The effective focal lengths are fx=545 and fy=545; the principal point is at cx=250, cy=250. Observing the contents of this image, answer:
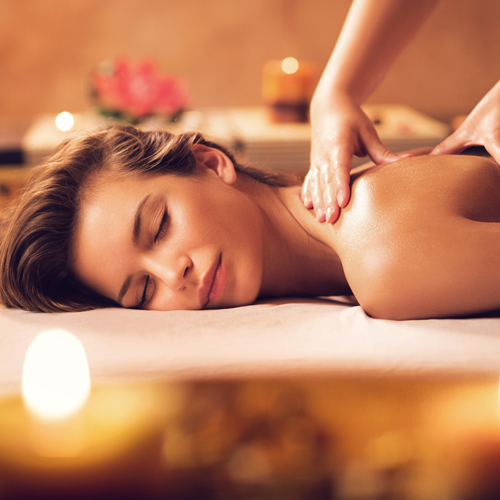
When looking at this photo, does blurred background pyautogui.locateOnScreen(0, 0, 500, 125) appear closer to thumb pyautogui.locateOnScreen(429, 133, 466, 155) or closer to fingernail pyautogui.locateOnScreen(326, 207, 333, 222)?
thumb pyautogui.locateOnScreen(429, 133, 466, 155)

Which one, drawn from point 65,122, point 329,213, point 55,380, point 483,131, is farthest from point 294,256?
point 65,122

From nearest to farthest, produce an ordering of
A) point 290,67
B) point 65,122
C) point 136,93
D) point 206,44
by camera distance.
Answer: point 136,93, point 290,67, point 65,122, point 206,44

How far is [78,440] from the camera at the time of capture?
0.80 ft

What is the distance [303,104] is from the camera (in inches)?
101

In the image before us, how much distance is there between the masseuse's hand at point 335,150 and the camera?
88 cm

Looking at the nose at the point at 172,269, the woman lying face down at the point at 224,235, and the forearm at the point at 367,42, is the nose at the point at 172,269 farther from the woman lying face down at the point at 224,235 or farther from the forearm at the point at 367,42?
the forearm at the point at 367,42

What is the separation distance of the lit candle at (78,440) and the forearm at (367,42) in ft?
3.01

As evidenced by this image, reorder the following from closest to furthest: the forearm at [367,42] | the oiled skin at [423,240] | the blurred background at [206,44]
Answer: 1. the oiled skin at [423,240]
2. the forearm at [367,42]
3. the blurred background at [206,44]

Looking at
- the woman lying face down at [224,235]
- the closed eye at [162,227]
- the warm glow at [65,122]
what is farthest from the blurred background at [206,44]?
the closed eye at [162,227]

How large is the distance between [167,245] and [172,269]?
4 cm

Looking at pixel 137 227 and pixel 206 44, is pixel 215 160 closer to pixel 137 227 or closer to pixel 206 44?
pixel 137 227

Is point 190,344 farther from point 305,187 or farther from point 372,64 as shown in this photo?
point 372,64

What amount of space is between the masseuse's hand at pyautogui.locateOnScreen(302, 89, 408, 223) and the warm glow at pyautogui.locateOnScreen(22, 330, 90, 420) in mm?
612

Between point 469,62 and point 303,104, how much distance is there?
1.75 meters
